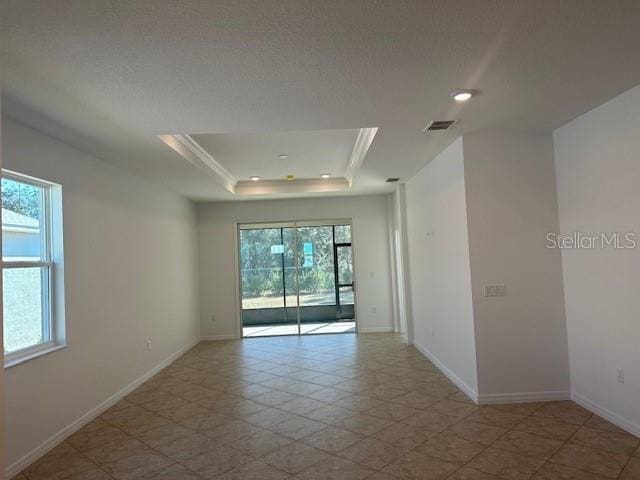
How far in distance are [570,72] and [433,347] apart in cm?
374

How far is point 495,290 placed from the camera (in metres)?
3.96

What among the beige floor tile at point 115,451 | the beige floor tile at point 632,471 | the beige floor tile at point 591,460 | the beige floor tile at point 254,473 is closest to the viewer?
the beige floor tile at point 632,471

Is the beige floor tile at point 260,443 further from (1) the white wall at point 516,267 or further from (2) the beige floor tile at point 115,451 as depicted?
(1) the white wall at point 516,267

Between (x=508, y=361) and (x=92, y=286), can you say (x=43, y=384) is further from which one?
(x=508, y=361)

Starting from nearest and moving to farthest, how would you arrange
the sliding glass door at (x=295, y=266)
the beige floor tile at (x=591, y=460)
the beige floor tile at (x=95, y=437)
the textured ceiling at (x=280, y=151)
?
the beige floor tile at (x=591, y=460)
the beige floor tile at (x=95, y=437)
the textured ceiling at (x=280, y=151)
the sliding glass door at (x=295, y=266)

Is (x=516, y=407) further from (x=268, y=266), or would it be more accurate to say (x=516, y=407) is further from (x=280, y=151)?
(x=268, y=266)

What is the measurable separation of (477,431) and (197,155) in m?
3.98

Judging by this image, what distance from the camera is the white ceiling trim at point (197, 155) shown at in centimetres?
423

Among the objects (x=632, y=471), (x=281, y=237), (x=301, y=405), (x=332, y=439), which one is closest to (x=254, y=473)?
(x=332, y=439)

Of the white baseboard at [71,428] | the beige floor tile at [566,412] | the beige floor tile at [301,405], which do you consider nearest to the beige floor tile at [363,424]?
the beige floor tile at [301,405]

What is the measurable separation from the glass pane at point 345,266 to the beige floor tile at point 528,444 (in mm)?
4981

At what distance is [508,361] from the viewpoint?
13.0ft

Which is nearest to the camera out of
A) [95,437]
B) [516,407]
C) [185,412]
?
[95,437]

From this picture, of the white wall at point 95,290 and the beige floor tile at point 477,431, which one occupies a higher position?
the white wall at point 95,290
